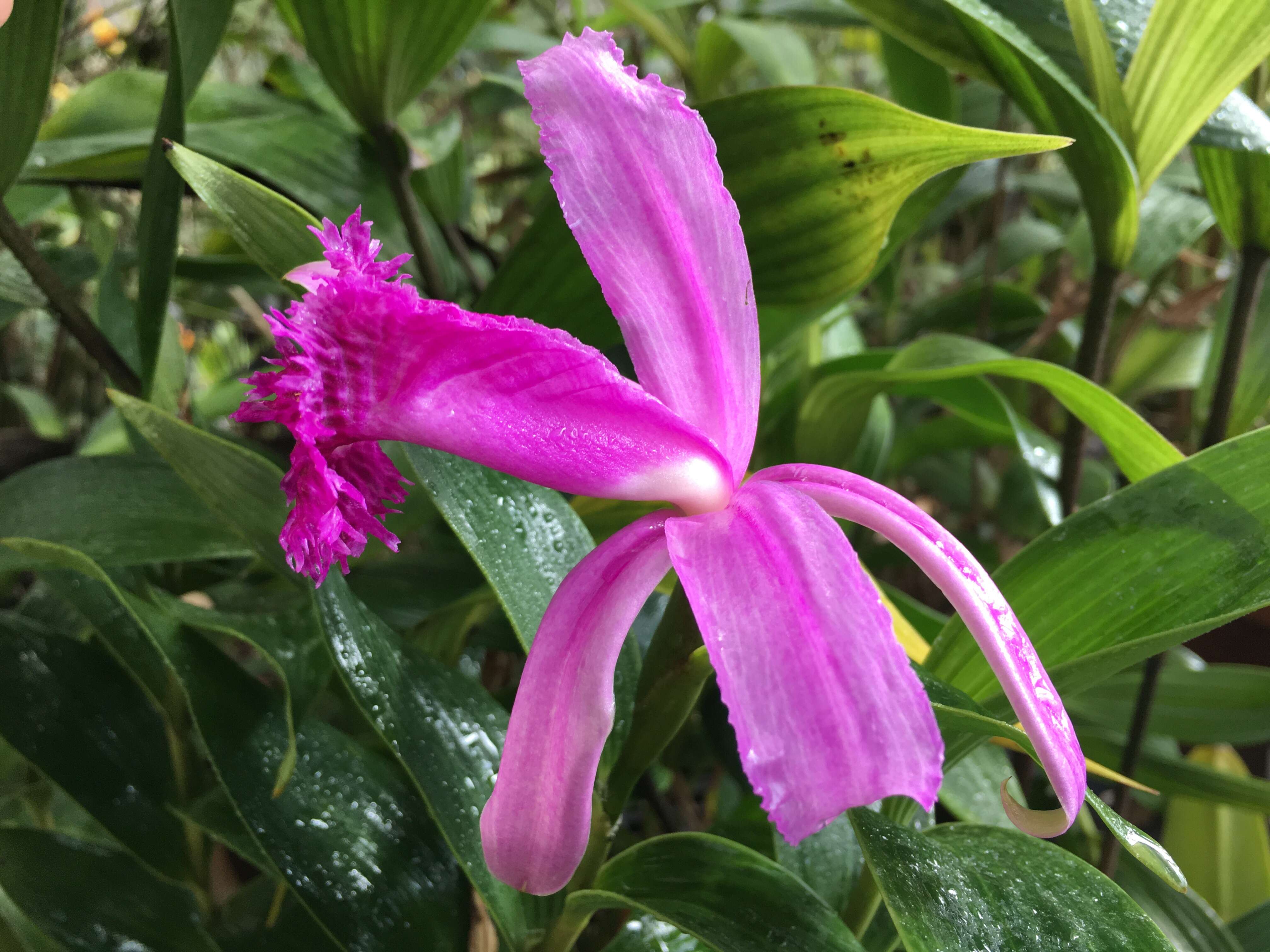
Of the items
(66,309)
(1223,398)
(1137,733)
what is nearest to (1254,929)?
(1137,733)

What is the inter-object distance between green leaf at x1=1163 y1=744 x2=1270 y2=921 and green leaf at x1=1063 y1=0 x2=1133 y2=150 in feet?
1.61

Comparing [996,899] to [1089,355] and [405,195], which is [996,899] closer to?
[1089,355]

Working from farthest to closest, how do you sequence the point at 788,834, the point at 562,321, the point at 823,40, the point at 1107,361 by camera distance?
the point at 823,40
the point at 1107,361
the point at 562,321
the point at 788,834

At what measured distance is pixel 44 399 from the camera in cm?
91

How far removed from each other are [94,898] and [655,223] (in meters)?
0.47

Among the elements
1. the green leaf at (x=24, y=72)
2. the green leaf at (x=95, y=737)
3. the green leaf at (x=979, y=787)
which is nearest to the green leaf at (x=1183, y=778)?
the green leaf at (x=979, y=787)

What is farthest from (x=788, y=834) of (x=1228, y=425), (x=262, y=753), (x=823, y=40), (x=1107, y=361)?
(x=823, y=40)

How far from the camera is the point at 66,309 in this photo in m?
0.44

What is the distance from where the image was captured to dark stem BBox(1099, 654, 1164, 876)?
0.52 meters

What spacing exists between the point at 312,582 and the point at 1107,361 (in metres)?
0.79

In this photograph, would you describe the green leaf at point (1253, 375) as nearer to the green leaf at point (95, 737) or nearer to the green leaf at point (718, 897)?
the green leaf at point (718, 897)

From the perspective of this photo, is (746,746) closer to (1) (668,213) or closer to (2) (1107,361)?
(1) (668,213)

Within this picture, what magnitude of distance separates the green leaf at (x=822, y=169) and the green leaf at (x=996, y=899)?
247 mm

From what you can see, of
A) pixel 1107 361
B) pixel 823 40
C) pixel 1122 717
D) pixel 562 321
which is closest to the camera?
pixel 562 321
